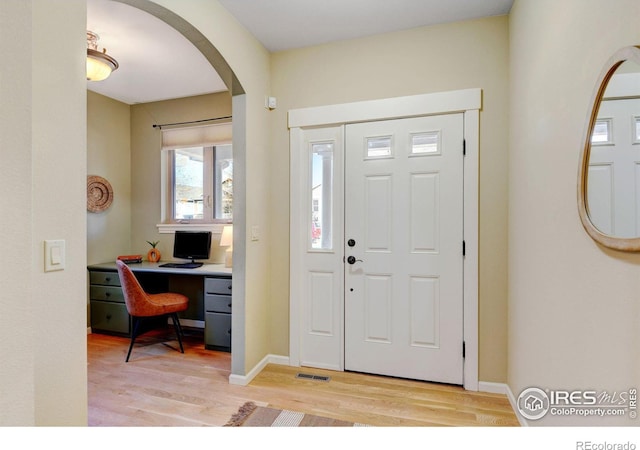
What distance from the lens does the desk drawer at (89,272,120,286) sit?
337cm

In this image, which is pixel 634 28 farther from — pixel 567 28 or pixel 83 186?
pixel 83 186

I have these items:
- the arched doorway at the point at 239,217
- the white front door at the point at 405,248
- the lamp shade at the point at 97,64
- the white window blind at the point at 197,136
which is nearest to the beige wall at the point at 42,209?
the arched doorway at the point at 239,217

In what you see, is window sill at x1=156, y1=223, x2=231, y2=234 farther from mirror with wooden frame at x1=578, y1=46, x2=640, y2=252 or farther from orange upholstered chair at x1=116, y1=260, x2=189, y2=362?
mirror with wooden frame at x1=578, y1=46, x2=640, y2=252

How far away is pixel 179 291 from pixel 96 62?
2463mm

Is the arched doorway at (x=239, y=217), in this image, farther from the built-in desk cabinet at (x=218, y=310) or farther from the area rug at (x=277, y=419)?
the built-in desk cabinet at (x=218, y=310)

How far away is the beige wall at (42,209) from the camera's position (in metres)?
0.77

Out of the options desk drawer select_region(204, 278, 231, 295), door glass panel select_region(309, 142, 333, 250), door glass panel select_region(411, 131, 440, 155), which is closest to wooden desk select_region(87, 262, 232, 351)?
desk drawer select_region(204, 278, 231, 295)

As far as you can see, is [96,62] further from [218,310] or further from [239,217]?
[218,310]

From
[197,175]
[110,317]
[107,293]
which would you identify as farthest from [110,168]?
[110,317]

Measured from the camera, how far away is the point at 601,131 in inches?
41.1

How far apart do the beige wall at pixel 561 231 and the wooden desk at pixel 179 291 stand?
237 centimetres

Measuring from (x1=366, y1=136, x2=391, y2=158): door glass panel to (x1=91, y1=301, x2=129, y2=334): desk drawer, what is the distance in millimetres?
3047

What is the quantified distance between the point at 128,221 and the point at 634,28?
464 cm
